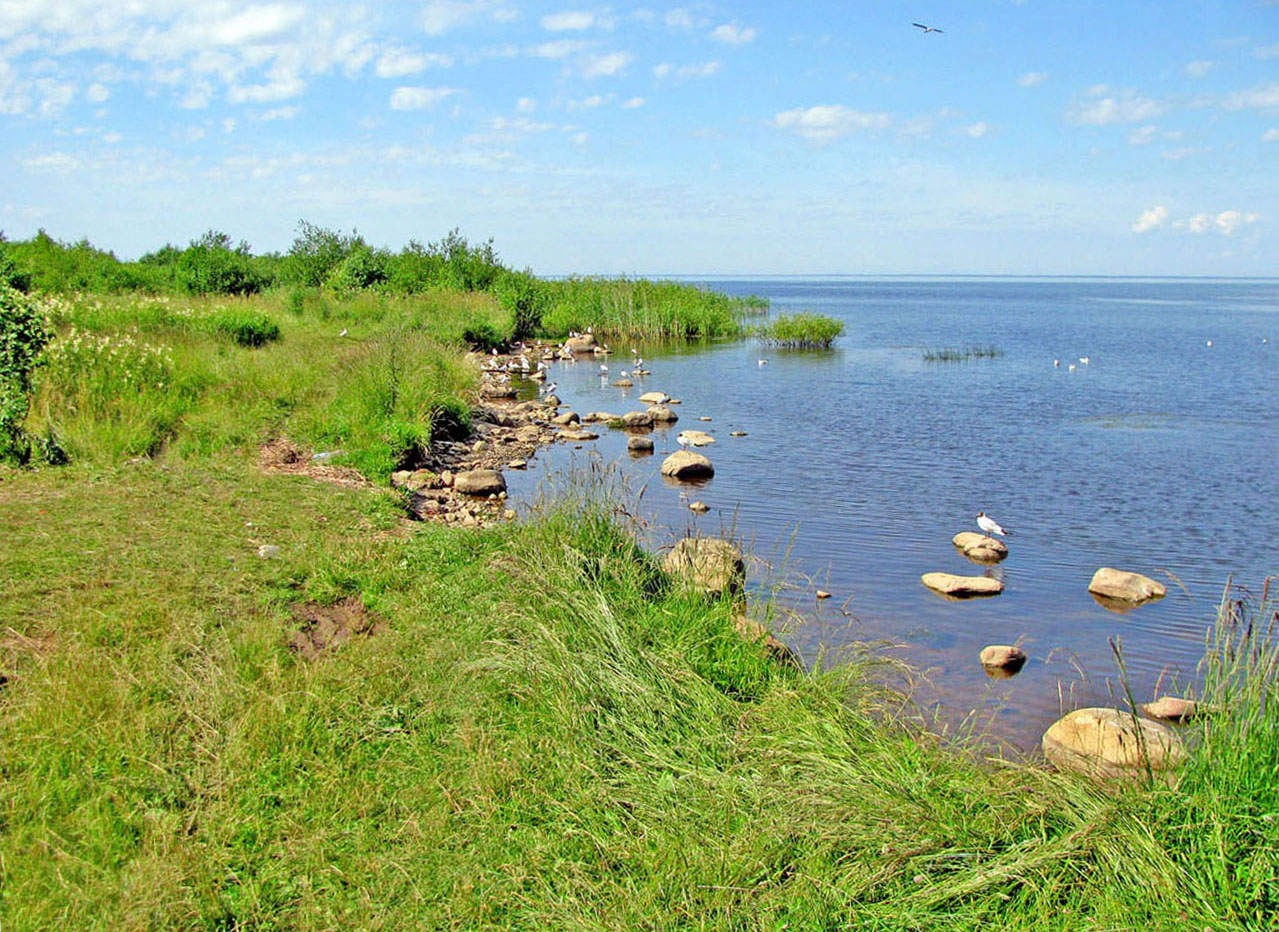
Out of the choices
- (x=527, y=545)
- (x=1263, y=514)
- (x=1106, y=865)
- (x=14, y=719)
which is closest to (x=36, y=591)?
(x=14, y=719)

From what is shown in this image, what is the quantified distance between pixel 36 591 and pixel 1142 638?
9.32 meters

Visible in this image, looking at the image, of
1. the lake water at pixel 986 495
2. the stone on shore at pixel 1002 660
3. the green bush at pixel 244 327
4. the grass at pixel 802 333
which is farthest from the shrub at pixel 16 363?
the grass at pixel 802 333

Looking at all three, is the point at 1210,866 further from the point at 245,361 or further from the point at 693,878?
the point at 245,361

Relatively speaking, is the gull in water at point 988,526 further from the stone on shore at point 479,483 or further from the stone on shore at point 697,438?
the stone on shore at point 697,438

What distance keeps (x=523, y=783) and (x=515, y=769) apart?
0.10 metres

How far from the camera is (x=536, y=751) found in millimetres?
5086

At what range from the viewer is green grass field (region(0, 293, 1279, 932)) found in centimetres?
381

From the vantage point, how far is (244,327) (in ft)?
63.4

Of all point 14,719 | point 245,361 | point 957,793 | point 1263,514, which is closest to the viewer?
point 957,793

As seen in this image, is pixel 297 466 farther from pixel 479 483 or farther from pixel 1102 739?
pixel 1102 739

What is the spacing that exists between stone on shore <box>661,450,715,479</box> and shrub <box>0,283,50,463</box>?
927cm

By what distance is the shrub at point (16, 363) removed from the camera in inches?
378

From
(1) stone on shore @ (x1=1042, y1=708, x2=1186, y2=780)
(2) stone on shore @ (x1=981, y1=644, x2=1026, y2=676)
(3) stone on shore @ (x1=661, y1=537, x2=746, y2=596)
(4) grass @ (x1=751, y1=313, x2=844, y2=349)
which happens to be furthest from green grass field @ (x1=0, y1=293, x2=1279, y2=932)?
(4) grass @ (x1=751, y1=313, x2=844, y2=349)

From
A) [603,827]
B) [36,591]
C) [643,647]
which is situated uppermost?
[36,591]
